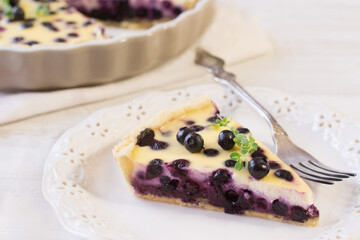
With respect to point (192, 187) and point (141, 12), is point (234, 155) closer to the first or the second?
point (192, 187)

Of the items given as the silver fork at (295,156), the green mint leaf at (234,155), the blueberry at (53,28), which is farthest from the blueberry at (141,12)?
the green mint leaf at (234,155)

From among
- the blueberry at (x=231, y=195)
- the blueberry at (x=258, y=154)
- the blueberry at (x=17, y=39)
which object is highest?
the blueberry at (x=258, y=154)

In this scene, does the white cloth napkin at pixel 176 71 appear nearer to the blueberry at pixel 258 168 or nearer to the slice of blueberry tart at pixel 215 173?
the slice of blueberry tart at pixel 215 173

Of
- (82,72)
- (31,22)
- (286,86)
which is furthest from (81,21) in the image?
(286,86)

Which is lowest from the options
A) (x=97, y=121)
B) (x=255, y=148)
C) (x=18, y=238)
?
(x=18, y=238)

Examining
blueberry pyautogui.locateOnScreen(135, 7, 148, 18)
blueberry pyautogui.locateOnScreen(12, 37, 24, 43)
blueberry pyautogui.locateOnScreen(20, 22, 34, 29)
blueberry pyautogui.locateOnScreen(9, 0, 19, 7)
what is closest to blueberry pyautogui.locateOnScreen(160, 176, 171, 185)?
blueberry pyautogui.locateOnScreen(12, 37, 24, 43)

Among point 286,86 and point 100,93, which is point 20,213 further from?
point 286,86

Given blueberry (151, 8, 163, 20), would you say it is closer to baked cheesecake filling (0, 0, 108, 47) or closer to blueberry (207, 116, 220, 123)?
baked cheesecake filling (0, 0, 108, 47)

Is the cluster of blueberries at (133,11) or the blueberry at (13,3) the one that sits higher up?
the blueberry at (13,3)

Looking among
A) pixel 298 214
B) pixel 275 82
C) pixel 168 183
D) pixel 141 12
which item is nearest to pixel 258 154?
pixel 298 214
